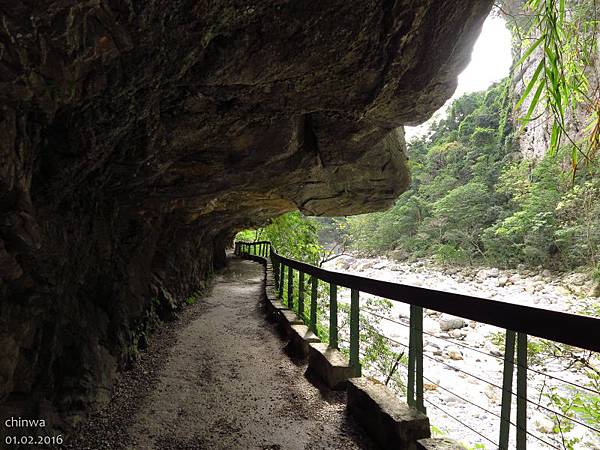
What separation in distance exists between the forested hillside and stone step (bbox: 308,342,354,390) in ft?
48.2

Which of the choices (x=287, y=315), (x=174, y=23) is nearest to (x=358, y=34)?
(x=174, y=23)

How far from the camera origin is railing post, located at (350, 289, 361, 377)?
332cm

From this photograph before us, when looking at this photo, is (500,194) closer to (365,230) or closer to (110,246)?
(365,230)

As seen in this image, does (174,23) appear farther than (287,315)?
No

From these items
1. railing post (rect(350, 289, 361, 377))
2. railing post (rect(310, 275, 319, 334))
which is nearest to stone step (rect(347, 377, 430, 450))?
railing post (rect(350, 289, 361, 377))

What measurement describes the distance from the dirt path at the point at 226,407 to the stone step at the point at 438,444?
611mm

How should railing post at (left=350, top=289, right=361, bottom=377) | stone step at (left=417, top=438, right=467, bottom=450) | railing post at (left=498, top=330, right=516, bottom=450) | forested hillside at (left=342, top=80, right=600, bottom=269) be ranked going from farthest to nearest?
forested hillside at (left=342, top=80, right=600, bottom=269), railing post at (left=350, top=289, right=361, bottom=377), stone step at (left=417, top=438, right=467, bottom=450), railing post at (left=498, top=330, right=516, bottom=450)

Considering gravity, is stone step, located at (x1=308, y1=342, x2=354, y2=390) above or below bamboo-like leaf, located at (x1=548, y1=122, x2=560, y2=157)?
below

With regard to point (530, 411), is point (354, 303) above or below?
above

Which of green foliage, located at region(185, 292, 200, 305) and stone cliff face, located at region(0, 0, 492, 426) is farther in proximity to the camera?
green foliage, located at region(185, 292, 200, 305)

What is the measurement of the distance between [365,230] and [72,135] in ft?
153

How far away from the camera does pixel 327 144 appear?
16.8 ft

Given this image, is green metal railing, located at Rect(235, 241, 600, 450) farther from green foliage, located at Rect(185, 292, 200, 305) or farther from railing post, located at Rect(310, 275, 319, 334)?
green foliage, located at Rect(185, 292, 200, 305)

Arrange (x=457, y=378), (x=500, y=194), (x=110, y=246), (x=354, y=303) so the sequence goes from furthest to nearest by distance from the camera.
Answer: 1. (x=500, y=194)
2. (x=457, y=378)
3. (x=110, y=246)
4. (x=354, y=303)
